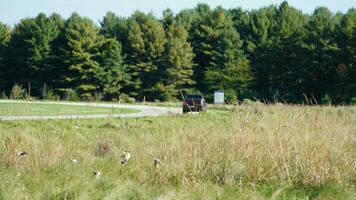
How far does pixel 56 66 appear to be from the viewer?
52.9m

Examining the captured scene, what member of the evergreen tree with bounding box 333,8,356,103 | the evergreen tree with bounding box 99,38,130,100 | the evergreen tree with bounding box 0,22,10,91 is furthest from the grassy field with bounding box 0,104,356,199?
the evergreen tree with bounding box 0,22,10,91

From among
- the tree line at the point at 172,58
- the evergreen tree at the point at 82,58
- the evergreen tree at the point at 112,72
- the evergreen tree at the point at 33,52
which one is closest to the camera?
the tree line at the point at 172,58

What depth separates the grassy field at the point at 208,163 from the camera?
5297 mm

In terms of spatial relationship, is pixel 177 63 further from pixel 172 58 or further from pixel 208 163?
pixel 208 163

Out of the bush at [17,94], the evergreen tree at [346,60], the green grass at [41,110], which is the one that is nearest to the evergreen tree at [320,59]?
the evergreen tree at [346,60]

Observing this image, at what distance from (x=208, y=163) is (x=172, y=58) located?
47.4 metres

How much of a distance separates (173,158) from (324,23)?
162 feet

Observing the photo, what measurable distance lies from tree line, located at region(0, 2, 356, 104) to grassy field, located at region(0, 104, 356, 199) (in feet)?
139

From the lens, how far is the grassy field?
5.30m

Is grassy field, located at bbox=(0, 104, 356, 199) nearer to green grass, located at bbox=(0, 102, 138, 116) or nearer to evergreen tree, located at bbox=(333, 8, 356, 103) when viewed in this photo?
green grass, located at bbox=(0, 102, 138, 116)

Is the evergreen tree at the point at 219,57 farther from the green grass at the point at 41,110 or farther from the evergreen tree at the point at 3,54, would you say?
the green grass at the point at 41,110

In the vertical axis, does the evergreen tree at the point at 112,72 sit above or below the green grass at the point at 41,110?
above

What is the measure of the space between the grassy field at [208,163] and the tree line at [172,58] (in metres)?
42.3

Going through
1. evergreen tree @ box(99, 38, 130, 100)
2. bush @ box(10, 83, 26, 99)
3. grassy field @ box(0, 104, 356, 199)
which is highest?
evergreen tree @ box(99, 38, 130, 100)
